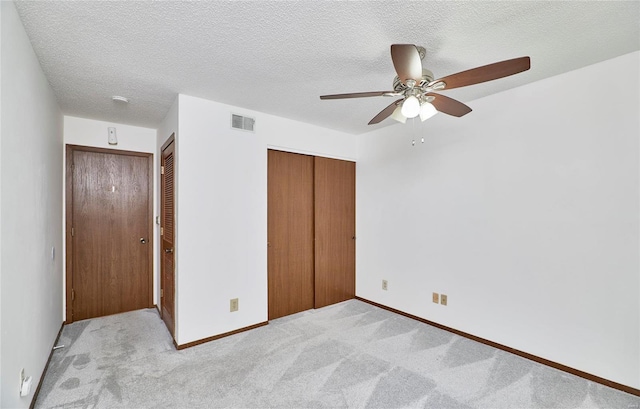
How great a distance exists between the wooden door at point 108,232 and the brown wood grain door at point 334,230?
2201 millimetres

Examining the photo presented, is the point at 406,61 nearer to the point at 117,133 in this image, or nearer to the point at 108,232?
the point at 117,133

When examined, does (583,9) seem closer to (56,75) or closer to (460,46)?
(460,46)

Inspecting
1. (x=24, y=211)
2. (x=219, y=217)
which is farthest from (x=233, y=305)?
(x=24, y=211)

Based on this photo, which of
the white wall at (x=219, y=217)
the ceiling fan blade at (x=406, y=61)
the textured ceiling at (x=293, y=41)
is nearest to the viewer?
the ceiling fan blade at (x=406, y=61)

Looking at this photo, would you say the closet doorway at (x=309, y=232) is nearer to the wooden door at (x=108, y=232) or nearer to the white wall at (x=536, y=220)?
the white wall at (x=536, y=220)

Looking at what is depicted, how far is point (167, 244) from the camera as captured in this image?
3.24 metres

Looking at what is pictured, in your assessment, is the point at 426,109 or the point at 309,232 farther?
the point at 309,232

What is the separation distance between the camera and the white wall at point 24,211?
1.45 metres

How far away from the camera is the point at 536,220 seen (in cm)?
248

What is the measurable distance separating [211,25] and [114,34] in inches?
24.3

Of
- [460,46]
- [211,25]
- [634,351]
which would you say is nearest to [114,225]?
[211,25]

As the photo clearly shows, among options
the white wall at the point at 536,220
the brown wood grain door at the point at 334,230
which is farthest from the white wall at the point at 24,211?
the white wall at the point at 536,220

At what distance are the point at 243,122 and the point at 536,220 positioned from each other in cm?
290

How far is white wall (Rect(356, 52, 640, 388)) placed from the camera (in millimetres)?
2088
